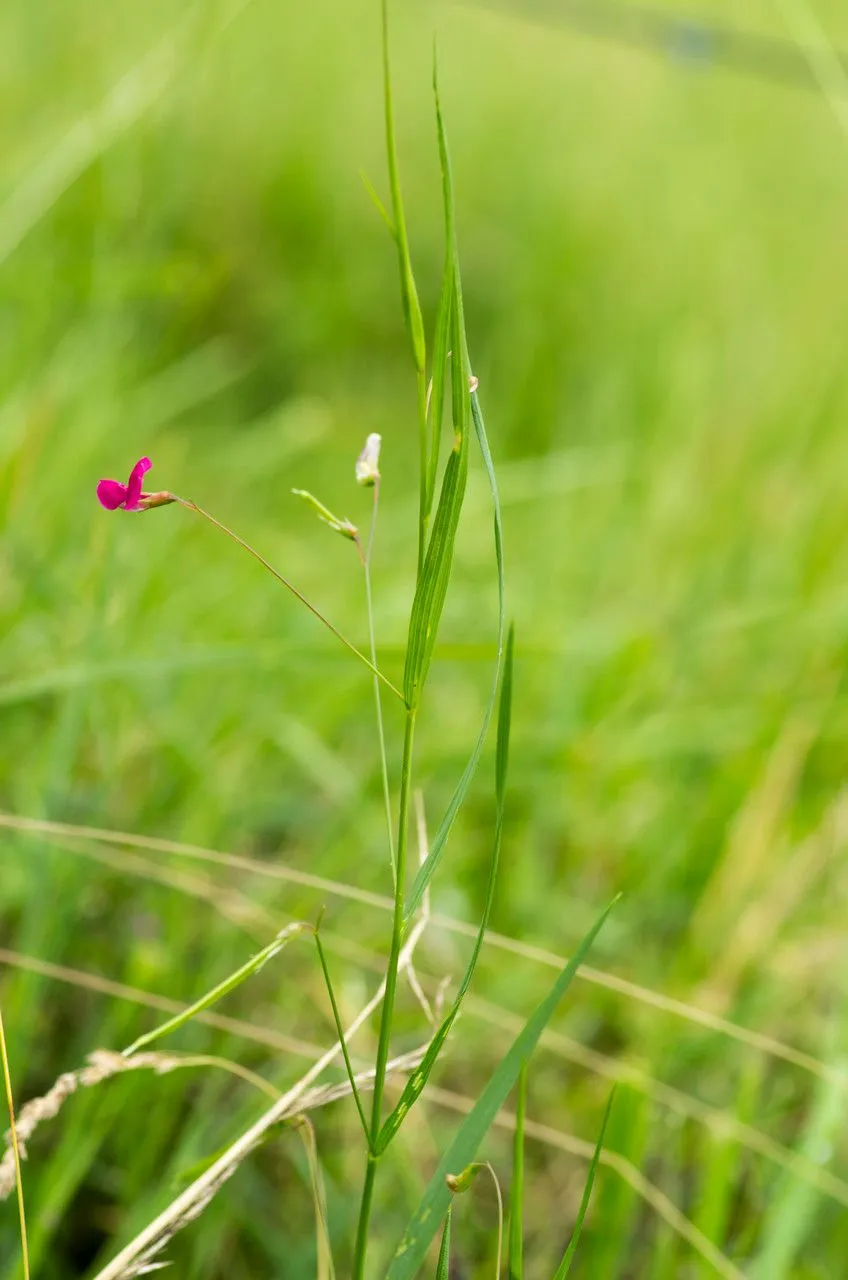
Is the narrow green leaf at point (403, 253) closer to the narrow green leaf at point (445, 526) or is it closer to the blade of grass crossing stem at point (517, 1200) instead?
the narrow green leaf at point (445, 526)

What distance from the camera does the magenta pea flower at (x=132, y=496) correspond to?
0.47 m

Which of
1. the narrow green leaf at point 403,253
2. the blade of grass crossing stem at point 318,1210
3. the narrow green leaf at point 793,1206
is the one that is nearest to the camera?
the narrow green leaf at point 403,253

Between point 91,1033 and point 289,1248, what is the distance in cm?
20

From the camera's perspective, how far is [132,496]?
0.47 metres

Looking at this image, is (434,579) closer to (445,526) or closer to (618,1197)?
(445,526)

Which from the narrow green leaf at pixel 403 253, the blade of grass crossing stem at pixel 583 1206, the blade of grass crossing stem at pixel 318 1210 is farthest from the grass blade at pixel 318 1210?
the narrow green leaf at pixel 403 253

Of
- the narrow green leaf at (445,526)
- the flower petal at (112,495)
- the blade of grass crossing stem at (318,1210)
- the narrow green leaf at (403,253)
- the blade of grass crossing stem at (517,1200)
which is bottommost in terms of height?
the blade of grass crossing stem at (318,1210)

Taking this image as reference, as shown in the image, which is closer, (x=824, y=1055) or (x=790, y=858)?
(x=824, y=1055)

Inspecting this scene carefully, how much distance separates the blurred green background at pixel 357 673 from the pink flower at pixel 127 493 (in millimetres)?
320

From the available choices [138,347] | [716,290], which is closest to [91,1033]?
[138,347]

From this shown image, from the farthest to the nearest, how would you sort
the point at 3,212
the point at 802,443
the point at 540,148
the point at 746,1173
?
the point at 540,148 < the point at 802,443 < the point at 3,212 < the point at 746,1173

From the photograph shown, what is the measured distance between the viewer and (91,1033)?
869 mm

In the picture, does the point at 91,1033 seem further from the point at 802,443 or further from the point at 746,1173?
the point at 802,443

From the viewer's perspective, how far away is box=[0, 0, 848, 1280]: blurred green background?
0.85 metres
